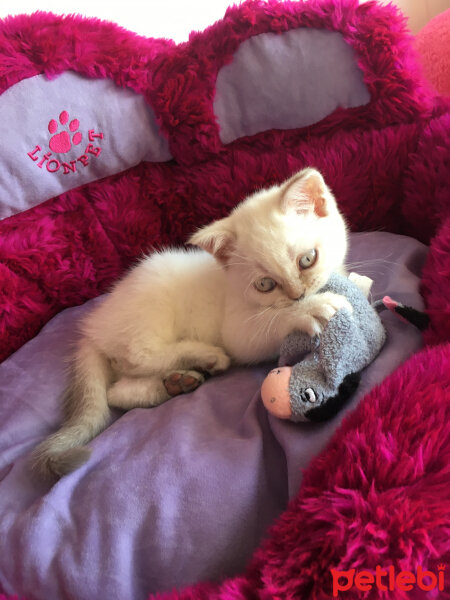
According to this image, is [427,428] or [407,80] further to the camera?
[407,80]

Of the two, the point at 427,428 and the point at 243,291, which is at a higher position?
the point at 243,291

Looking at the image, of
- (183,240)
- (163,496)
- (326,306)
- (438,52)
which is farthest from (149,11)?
(163,496)

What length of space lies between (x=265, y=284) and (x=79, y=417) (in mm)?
519

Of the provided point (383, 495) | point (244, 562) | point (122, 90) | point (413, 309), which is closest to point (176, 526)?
point (244, 562)

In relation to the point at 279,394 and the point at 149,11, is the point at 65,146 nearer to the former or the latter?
the point at 149,11

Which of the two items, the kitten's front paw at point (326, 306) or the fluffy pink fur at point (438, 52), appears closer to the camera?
the kitten's front paw at point (326, 306)

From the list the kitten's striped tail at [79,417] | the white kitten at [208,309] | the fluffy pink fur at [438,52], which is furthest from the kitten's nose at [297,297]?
the fluffy pink fur at [438,52]

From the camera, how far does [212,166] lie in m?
1.44

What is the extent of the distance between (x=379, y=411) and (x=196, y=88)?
3.45ft

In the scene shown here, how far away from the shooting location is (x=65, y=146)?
1.28 meters

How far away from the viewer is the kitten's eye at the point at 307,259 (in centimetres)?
93

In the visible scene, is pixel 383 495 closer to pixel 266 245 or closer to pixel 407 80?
pixel 266 245

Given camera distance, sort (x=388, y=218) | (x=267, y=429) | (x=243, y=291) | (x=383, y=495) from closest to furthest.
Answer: (x=383, y=495) → (x=267, y=429) → (x=243, y=291) → (x=388, y=218)

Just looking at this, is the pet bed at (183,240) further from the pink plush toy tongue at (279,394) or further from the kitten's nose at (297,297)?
the kitten's nose at (297,297)
